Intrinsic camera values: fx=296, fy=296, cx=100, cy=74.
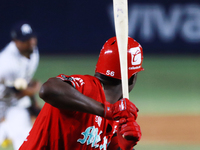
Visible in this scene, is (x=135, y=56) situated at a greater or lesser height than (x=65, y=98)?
greater

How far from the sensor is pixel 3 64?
4.04 meters

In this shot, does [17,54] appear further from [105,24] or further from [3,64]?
[105,24]

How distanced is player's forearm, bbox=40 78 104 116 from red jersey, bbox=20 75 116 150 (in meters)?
0.10

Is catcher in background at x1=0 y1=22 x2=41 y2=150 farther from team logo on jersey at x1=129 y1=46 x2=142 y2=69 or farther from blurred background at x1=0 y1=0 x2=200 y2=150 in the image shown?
team logo on jersey at x1=129 y1=46 x2=142 y2=69

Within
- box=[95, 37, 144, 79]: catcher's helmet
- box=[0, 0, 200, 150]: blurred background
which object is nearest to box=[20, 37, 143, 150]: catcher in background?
box=[95, 37, 144, 79]: catcher's helmet

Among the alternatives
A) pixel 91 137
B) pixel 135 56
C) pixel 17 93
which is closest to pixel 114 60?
pixel 135 56

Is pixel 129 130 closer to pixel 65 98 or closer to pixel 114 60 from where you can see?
pixel 65 98

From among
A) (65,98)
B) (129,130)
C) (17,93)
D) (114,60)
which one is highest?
(17,93)

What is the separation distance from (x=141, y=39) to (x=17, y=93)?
8.86 ft

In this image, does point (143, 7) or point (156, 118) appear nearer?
point (156, 118)

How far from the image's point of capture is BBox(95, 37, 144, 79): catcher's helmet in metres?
1.65

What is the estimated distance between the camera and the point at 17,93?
4.04 metres

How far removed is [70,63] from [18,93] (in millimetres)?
2179

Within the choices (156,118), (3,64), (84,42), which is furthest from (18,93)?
(156,118)
